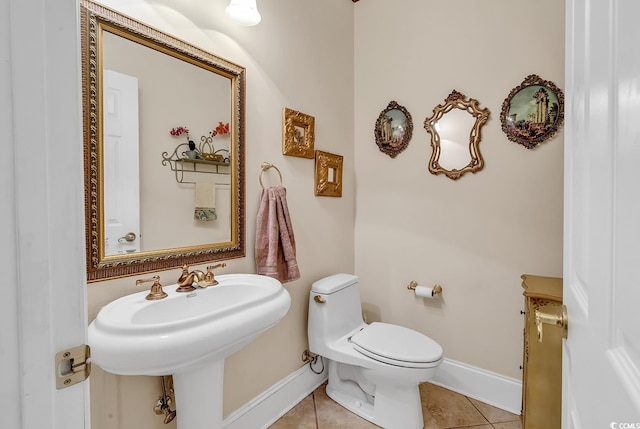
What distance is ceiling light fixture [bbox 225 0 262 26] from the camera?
1.28 metres

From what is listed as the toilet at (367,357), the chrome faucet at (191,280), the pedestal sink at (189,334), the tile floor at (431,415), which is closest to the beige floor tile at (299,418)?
the tile floor at (431,415)

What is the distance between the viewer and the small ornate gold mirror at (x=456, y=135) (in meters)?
1.80

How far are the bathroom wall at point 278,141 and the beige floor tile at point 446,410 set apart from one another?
840 millimetres

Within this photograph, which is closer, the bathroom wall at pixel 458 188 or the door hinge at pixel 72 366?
the door hinge at pixel 72 366

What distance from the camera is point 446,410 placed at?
1.70 meters

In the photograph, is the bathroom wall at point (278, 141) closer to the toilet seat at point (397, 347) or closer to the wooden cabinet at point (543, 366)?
the toilet seat at point (397, 347)

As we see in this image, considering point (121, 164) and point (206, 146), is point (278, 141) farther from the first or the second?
point (121, 164)

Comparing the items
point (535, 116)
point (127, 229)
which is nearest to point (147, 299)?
point (127, 229)

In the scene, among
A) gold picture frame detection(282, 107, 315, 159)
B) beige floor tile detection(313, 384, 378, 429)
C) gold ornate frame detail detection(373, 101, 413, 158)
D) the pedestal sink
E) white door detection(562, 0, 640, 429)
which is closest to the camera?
white door detection(562, 0, 640, 429)

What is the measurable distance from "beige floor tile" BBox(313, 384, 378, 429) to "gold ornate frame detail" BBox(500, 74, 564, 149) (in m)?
1.87

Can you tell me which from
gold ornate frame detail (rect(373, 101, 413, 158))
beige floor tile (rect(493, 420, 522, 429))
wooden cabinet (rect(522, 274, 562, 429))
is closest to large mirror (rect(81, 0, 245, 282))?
gold ornate frame detail (rect(373, 101, 413, 158))

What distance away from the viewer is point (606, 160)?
16.2 inches

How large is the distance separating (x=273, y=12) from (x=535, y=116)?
163cm

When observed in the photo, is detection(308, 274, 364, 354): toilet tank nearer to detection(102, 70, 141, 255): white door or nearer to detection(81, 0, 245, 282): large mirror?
detection(81, 0, 245, 282): large mirror
